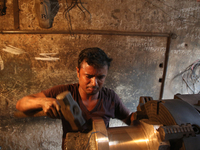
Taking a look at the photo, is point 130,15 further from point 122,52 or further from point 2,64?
point 2,64

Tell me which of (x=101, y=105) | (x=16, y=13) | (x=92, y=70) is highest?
(x=16, y=13)

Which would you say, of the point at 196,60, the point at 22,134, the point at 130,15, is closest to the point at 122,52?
the point at 130,15

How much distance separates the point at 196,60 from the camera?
2.29 meters

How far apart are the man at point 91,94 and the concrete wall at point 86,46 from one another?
2.35ft

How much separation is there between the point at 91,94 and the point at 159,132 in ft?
2.24

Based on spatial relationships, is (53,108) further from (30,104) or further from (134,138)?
(134,138)

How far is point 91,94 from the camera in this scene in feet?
3.74

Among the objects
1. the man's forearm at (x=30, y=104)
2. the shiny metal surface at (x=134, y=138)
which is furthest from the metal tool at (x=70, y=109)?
the man's forearm at (x=30, y=104)

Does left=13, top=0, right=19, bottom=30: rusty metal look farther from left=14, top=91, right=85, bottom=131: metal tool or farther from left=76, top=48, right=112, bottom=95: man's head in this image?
left=14, top=91, right=85, bottom=131: metal tool

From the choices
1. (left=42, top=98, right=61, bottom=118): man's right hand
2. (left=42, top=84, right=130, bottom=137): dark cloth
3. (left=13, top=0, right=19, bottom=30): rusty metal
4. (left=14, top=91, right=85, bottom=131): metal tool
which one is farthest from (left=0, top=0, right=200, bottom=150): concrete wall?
(left=14, top=91, right=85, bottom=131): metal tool

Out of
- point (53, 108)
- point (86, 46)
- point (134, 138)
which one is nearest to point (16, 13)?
point (86, 46)

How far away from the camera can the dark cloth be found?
1170 millimetres

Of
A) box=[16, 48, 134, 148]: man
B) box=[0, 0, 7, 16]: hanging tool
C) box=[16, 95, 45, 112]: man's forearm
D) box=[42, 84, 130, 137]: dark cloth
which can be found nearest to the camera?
box=[16, 95, 45, 112]: man's forearm

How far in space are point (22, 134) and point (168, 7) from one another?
10.4ft
